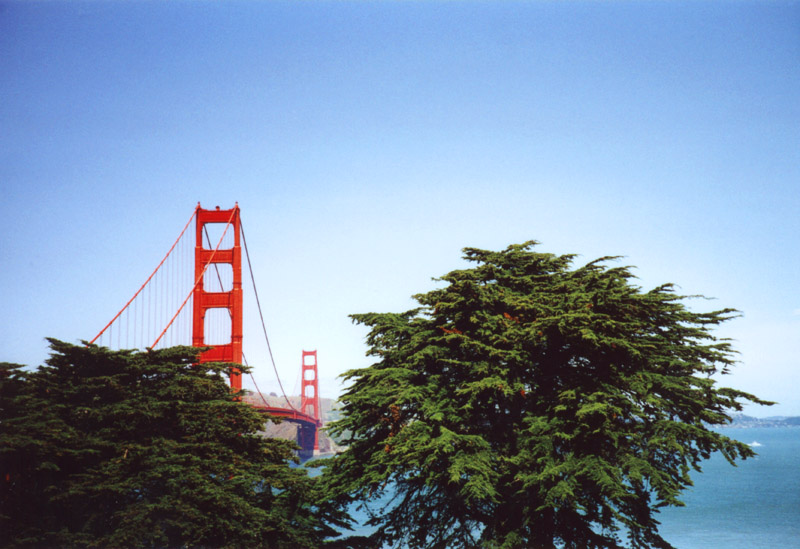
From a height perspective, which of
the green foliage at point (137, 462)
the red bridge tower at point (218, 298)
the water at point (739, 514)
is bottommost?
the water at point (739, 514)

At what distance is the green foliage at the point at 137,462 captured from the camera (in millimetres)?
12984

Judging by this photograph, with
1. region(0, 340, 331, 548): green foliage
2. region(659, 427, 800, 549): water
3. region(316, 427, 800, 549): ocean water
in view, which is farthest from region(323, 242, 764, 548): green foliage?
region(659, 427, 800, 549): water

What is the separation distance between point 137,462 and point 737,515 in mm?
62218

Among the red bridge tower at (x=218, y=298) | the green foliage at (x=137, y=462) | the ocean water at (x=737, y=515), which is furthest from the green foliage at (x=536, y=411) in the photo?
the ocean water at (x=737, y=515)

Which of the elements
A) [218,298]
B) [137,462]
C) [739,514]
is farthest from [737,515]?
[137,462]

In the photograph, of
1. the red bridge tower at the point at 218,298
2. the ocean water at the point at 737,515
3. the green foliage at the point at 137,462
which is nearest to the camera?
the green foliage at the point at 137,462

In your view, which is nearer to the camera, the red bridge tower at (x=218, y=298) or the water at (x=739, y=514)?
Answer: the red bridge tower at (x=218, y=298)

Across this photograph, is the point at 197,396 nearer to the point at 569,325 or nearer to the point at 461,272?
the point at 461,272

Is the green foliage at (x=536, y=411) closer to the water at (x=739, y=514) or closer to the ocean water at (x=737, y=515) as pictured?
the ocean water at (x=737, y=515)

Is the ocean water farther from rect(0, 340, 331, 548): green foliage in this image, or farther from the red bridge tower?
rect(0, 340, 331, 548): green foliage

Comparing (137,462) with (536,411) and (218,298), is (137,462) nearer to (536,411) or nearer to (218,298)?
(536,411)

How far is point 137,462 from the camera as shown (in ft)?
46.4

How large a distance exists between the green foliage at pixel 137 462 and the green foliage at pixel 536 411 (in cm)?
220

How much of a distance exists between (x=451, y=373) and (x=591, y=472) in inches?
189
